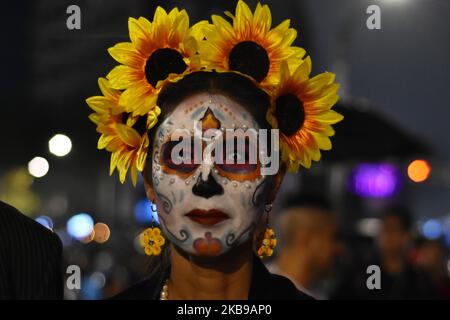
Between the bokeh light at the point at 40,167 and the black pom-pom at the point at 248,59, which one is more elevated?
the black pom-pom at the point at 248,59

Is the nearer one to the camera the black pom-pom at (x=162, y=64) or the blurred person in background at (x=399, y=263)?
the black pom-pom at (x=162, y=64)

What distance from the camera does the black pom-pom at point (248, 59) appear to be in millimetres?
4230

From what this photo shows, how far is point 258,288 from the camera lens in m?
4.33

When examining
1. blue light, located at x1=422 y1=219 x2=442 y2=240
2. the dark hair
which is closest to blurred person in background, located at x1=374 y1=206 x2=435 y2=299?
the dark hair

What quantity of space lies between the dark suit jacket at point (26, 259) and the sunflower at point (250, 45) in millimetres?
978

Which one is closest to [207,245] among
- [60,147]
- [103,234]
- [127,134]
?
[127,134]

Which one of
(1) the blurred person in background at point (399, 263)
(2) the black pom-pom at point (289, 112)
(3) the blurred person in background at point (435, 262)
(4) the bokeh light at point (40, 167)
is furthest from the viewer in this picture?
(3) the blurred person in background at point (435, 262)

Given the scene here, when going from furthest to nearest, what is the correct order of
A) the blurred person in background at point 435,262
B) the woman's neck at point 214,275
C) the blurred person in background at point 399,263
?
the blurred person in background at point 435,262 < the blurred person in background at point 399,263 < the woman's neck at point 214,275

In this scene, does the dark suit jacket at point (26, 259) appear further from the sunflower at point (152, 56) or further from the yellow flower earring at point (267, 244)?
the yellow flower earring at point (267, 244)

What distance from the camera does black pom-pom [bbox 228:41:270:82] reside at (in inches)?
167

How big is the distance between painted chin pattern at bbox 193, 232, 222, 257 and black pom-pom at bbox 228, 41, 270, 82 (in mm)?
701

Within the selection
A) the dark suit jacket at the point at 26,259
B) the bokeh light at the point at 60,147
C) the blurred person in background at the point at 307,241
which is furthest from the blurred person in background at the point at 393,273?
the dark suit jacket at the point at 26,259

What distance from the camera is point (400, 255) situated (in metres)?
8.62
